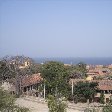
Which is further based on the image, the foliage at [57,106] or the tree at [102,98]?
the tree at [102,98]

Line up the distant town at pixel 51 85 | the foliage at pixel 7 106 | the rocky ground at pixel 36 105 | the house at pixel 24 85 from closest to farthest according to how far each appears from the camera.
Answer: the foliage at pixel 7 106
the rocky ground at pixel 36 105
the distant town at pixel 51 85
the house at pixel 24 85

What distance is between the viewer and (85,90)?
43719 millimetres

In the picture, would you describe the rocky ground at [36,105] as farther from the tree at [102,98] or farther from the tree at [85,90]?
the tree at [102,98]

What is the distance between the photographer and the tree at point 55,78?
46.0m

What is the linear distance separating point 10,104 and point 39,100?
69.0 ft

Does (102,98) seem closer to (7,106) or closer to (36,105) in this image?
(36,105)

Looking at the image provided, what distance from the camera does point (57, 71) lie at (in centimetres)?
4784

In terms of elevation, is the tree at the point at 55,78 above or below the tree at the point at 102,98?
above

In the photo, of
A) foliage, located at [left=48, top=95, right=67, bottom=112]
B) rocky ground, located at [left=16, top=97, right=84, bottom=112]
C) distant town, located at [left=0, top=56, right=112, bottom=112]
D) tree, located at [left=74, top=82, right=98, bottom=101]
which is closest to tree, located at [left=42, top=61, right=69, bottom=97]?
distant town, located at [left=0, top=56, right=112, bottom=112]

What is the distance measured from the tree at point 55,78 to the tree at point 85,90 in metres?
2.06

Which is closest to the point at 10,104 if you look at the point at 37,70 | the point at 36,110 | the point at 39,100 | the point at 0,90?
the point at 0,90

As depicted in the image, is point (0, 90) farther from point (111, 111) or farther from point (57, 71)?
point (57, 71)

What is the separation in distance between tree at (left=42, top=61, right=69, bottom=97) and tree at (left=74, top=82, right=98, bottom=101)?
2063 millimetres

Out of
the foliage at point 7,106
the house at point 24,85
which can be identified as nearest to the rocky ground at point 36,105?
the house at point 24,85
